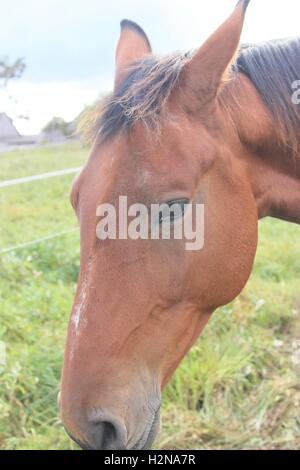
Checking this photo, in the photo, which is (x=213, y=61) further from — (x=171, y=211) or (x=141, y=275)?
(x=141, y=275)

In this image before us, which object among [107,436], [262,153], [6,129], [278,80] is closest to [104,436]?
[107,436]

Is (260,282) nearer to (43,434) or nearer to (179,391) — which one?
(179,391)

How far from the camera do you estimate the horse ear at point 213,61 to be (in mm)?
1661

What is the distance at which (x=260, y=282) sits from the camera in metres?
5.24

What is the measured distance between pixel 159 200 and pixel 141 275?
0.80ft

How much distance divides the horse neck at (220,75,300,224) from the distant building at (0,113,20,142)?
4632 millimetres

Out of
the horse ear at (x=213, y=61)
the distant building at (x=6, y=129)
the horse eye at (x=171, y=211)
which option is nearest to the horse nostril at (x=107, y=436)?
the horse eye at (x=171, y=211)

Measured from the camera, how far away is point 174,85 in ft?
5.94

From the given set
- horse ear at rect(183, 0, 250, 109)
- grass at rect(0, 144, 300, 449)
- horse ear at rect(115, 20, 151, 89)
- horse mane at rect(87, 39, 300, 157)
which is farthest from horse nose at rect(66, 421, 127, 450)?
grass at rect(0, 144, 300, 449)

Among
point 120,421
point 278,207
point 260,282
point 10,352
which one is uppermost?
point 278,207

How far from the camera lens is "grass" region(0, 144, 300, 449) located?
3.50m

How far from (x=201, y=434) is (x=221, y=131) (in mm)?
2346

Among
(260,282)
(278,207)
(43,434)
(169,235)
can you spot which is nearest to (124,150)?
(169,235)

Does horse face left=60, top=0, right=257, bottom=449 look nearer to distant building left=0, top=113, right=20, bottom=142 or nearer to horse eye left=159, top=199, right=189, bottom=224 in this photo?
horse eye left=159, top=199, right=189, bottom=224
